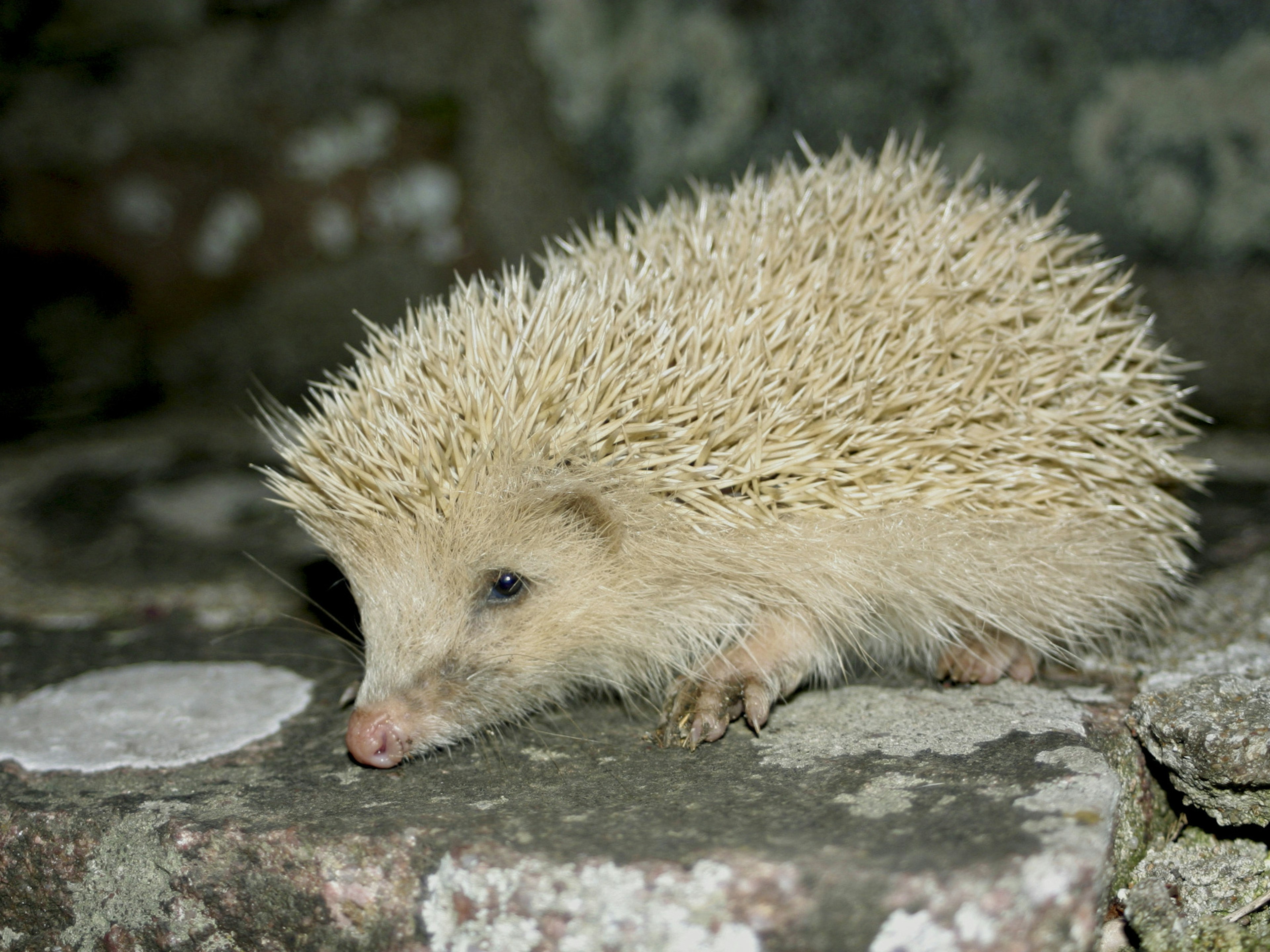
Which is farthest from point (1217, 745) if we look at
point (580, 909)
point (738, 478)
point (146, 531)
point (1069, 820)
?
point (146, 531)

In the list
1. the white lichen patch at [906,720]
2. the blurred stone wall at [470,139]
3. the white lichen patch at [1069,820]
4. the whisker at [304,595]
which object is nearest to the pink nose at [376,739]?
the whisker at [304,595]

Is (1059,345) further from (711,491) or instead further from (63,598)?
(63,598)

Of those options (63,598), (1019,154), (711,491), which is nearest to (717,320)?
(711,491)

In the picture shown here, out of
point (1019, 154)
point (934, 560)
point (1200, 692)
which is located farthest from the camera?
point (1019, 154)

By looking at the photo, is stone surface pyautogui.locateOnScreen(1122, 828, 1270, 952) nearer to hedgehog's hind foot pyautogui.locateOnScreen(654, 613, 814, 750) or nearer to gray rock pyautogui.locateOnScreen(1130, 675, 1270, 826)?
gray rock pyautogui.locateOnScreen(1130, 675, 1270, 826)

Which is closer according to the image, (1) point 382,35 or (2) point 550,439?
(2) point 550,439

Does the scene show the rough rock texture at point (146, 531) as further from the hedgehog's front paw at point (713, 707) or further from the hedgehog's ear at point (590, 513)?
the hedgehog's front paw at point (713, 707)

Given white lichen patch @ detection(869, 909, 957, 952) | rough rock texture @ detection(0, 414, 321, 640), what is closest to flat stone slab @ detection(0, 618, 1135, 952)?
white lichen patch @ detection(869, 909, 957, 952)
